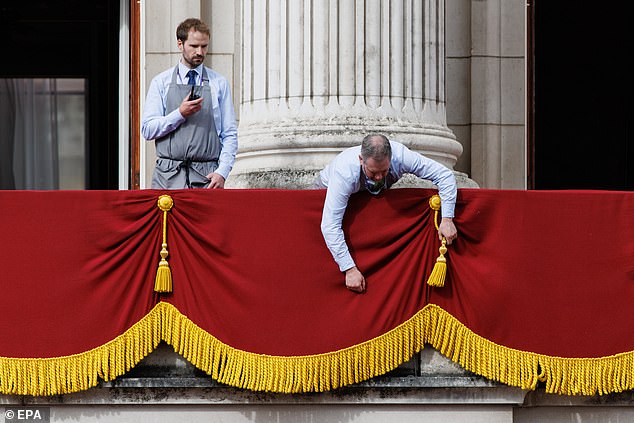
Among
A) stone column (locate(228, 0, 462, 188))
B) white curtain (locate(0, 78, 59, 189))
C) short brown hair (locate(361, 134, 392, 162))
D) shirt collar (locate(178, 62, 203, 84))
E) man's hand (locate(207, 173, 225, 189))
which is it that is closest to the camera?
short brown hair (locate(361, 134, 392, 162))

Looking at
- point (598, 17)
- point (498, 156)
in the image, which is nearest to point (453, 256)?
point (498, 156)

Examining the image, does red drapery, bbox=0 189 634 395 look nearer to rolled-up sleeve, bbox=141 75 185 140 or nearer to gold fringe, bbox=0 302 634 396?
gold fringe, bbox=0 302 634 396

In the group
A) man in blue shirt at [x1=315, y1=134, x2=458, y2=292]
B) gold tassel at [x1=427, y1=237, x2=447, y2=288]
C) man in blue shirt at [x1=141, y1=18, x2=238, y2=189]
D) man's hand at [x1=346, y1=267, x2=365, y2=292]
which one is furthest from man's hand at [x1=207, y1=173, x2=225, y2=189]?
gold tassel at [x1=427, y1=237, x2=447, y2=288]

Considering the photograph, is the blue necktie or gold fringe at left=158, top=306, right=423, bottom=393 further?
the blue necktie

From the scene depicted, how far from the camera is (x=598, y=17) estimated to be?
Result: 55.9ft

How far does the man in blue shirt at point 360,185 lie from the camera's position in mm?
9078

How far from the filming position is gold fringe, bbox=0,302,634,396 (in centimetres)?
916

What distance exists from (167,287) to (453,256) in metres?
1.74

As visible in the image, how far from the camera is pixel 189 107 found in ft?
32.0

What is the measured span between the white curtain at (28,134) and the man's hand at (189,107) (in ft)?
29.7

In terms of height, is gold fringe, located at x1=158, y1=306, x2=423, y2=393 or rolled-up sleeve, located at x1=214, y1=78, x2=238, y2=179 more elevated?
rolled-up sleeve, located at x1=214, y1=78, x2=238, y2=179

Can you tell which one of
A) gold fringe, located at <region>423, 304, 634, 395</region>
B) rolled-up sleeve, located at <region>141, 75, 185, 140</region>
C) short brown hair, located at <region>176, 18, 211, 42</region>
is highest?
short brown hair, located at <region>176, 18, 211, 42</region>

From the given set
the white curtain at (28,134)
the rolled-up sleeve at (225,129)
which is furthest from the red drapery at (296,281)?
the white curtain at (28,134)

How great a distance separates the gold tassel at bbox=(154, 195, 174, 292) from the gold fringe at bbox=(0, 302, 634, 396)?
150 millimetres
